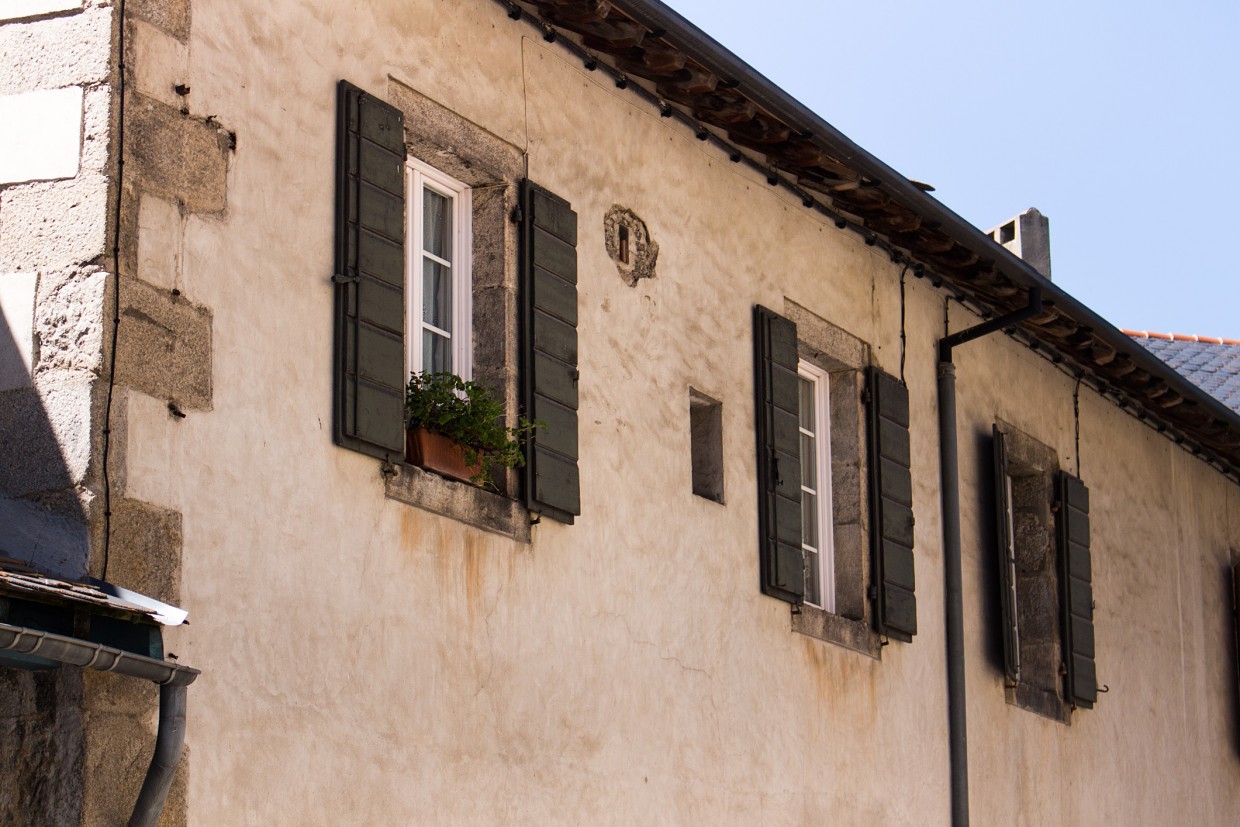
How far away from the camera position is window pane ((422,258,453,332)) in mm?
8086

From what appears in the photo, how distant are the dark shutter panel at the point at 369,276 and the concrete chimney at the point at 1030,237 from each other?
8.15 metres

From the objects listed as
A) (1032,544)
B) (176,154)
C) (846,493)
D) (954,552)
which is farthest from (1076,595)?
(176,154)

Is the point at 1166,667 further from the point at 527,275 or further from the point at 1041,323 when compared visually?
the point at 527,275

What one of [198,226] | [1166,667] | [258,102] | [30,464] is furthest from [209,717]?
[1166,667]

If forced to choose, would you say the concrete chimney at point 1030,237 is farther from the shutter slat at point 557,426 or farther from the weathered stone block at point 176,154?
the weathered stone block at point 176,154

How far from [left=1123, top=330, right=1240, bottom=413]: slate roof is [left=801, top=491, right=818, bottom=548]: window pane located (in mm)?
7296

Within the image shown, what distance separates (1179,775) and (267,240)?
25.7ft

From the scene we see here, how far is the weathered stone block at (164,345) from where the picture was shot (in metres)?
6.50

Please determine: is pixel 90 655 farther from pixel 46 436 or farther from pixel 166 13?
pixel 166 13

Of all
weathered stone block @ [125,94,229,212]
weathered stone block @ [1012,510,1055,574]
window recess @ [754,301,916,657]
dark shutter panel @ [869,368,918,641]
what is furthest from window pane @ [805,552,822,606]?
weathered stone block @ [125,94,229,212]

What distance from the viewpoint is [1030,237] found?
50.4ft

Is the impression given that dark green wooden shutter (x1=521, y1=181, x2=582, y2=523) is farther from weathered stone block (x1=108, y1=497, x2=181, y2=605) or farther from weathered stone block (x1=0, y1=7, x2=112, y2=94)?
weathered stone block (x1=0, y1=7, x2=112, y2=94)

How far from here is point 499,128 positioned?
27.4 ft

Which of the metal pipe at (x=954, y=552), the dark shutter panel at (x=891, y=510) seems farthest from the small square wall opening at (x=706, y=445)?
the metal pipe at (x=954, y=552)
